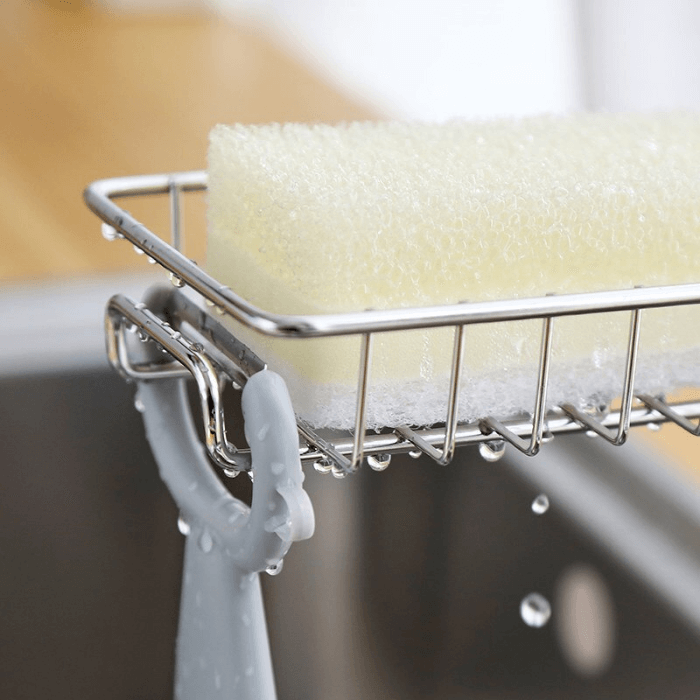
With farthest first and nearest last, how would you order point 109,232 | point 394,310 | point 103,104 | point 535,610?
point 103,104 → point 535,610 → point 109,232 → point 394,310

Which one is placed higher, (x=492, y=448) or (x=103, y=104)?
(x=103, y=104)

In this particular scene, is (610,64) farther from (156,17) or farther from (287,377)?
(287,377)

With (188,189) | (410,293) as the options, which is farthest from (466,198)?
(188,189)

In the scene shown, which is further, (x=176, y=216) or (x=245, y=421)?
(x=176, y=216)

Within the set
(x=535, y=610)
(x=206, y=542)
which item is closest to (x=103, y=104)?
(x=535, y=610)

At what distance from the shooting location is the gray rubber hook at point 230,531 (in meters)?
0.32

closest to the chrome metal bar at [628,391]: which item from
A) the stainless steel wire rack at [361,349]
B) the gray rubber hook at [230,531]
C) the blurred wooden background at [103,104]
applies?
the stainless steel wire rack at [361,349]

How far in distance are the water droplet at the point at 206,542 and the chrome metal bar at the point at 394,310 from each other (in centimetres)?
11

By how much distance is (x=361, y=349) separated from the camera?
1.07 feet

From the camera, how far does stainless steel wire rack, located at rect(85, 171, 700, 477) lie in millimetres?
297

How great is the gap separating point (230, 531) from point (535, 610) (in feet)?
1.36

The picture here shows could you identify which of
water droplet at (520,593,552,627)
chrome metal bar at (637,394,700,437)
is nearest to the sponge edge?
chrome metal bar at (637,394,700,437)

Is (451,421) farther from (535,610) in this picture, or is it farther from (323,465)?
(535,610)

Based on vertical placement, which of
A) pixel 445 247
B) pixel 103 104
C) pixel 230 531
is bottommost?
pixel 230 531
